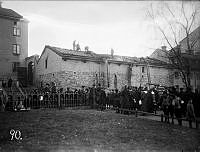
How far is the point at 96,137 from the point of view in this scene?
737cm

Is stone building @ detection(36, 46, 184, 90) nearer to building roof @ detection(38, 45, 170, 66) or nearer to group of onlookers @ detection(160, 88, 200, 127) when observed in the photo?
building roof @ detection(38, 45, 170, 66)

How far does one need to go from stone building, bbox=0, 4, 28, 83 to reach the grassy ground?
1520 cm

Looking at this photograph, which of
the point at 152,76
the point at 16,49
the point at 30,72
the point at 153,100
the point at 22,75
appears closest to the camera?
the point at 153,100

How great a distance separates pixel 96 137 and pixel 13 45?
2160 cm

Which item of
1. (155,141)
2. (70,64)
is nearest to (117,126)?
(155,141)

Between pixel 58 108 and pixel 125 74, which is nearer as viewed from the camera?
pixel 58 108

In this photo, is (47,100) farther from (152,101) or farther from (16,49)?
(16,49)

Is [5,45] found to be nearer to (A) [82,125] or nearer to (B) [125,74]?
(B) [125,74]

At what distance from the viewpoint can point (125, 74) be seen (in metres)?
27.5

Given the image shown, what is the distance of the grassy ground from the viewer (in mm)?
6438

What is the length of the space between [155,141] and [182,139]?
999mm

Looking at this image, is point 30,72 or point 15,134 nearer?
point 15,134

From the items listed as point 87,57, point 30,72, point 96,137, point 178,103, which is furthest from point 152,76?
point 96,137

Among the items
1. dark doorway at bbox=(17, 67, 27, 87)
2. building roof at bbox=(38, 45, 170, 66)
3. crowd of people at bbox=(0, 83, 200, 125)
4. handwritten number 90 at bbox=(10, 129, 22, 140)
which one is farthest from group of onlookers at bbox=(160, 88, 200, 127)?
dark doorway at bbox=(17, 67, 27, 87)
